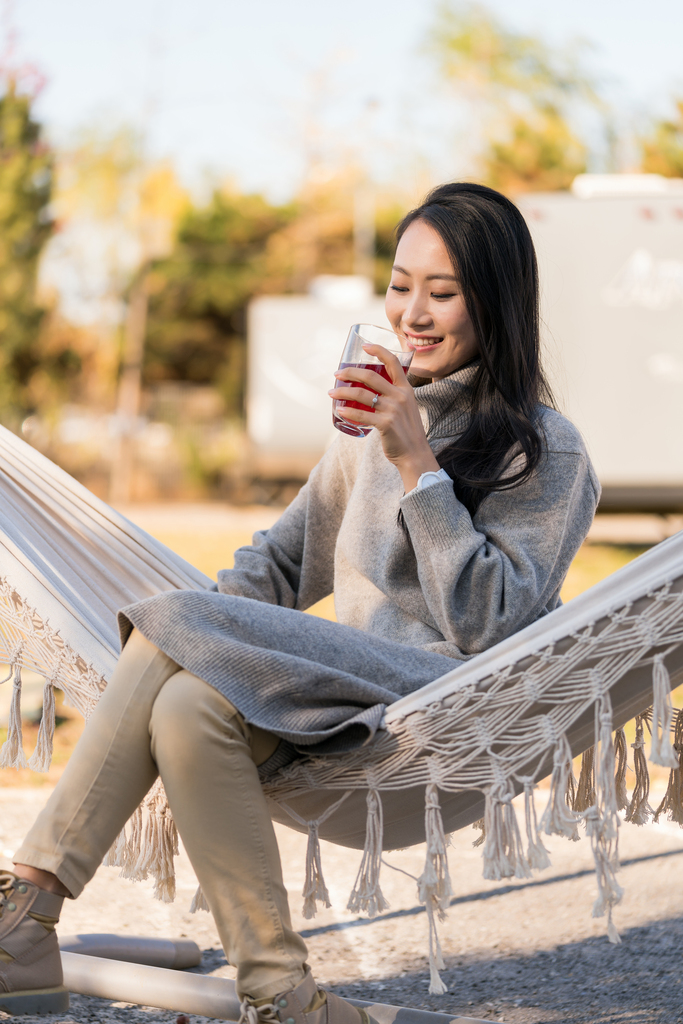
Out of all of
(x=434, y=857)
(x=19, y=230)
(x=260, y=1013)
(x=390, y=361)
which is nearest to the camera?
(x=260, y=1013)

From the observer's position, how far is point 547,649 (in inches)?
53.1

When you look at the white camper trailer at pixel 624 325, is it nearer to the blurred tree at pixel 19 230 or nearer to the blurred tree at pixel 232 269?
the blurred tree at pixel 19 230

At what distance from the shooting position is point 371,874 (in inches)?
56.7

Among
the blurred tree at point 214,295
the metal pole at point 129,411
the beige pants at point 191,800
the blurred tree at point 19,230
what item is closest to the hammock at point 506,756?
the beige pants at point 191,800

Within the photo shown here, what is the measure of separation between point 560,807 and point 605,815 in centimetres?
6

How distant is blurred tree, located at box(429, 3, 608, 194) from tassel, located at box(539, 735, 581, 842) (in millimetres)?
18081

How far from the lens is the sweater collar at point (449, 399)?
1729 millimetres

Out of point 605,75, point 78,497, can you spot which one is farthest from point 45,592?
point 605,75

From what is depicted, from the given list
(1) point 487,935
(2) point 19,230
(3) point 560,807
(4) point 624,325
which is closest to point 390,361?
(3) point 560,807

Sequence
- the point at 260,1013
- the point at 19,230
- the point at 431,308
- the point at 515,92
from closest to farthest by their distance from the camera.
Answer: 1. the point at 260,1013
2. the point at 431,308
3. the point at 19,230
4. the point at 515,92

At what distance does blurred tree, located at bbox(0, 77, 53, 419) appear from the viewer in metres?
13.5

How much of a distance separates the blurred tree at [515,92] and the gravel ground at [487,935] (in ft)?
56.2

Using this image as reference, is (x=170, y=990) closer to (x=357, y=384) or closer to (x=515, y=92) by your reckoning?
(x=357, y=384)

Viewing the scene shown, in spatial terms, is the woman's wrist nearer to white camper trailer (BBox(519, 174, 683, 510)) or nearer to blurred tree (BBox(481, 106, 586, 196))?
white camper trailer (BBox(519, 174, 683, 510))
